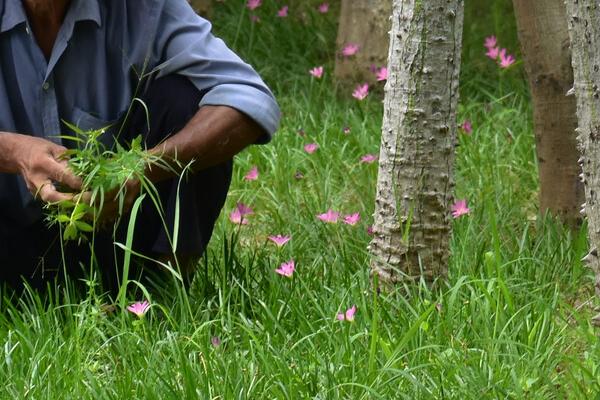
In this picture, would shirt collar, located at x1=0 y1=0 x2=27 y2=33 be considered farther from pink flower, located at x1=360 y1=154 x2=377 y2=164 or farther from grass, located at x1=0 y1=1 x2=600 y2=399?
pink flower, located at x1=360 y1=154 x2=377 y2=164

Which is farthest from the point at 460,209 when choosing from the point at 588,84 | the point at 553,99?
the point at 588,84

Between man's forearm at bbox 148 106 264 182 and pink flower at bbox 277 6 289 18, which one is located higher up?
man's forearm at bbox 148 106 264 182

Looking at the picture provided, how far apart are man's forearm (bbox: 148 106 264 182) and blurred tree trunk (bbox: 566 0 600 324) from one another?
0.81 meters

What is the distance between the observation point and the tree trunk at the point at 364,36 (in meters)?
5.20

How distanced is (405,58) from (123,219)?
2.57 feet

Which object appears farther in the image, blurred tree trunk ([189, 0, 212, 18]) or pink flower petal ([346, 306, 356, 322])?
blurred tree trunk ([189, 0, 212, 18])

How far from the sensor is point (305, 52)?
227 inches

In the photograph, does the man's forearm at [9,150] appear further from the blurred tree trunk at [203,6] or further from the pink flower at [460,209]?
the blurred tree trunk at [203,6]

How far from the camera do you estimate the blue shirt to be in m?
3.09

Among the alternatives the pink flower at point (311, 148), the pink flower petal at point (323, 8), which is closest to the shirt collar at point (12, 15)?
the pink flower at point (311, 148)

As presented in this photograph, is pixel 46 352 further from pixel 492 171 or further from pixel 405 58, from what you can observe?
pixel 492 171

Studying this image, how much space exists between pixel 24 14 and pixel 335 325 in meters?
1.02

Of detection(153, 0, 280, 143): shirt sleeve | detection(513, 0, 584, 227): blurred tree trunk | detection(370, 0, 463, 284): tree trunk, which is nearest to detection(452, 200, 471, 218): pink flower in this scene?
detection(513, 0, 584, 227): blurred tree trunk

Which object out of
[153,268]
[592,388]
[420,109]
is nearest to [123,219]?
[153,268]
